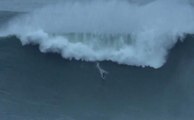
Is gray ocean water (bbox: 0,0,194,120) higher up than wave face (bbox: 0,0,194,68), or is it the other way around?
wave face (bbox: 0,0,194,68)

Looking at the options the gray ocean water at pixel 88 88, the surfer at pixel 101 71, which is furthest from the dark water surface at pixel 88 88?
the surfer at pixel 101 71

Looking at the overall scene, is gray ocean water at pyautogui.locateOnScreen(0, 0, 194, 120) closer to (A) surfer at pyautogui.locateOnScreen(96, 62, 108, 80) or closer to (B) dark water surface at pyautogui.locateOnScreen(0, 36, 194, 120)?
(B) dark water surface at pyautogui.locateOnScreen(0, 36, 194, 120)

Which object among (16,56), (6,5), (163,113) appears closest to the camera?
(163,113)

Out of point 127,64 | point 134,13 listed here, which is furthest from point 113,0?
point 127,64

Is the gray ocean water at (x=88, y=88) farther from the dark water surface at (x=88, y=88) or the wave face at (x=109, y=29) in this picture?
the wave face at (x=109, y=29)

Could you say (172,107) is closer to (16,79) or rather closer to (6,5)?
(16,79)

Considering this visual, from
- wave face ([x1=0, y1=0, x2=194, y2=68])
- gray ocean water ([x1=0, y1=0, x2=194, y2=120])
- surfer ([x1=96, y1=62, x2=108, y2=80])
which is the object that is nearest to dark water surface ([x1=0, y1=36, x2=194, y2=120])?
gray ocean water ([x1=0, y1=0, x2=194, y2=120])
